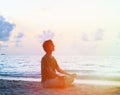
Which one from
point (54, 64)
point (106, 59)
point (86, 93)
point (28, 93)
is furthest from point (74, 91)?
point (106, 59)

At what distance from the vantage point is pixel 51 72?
636 centimetres

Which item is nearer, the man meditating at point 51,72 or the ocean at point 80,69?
the man meditating at point 51,72

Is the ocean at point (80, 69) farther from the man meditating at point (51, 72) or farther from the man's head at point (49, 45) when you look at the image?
the man's head at point (49, 45)

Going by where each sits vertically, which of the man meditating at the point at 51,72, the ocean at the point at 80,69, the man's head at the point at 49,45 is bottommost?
the ocean at the point at 80,69

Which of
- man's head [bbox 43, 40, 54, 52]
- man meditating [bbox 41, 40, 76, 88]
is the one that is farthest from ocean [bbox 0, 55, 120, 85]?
man's head [bbox 43, 40, 54, 52]

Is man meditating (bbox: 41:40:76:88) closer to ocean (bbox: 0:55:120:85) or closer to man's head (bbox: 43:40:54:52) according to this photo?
man's head (bbox: 43:40:54:52)

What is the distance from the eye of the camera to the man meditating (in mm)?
6185

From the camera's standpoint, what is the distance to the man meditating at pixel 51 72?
6185 mm

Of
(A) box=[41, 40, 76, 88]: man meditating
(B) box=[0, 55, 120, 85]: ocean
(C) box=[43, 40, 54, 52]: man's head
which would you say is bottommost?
(B) box=[0, 55, 120, 85]: ocean

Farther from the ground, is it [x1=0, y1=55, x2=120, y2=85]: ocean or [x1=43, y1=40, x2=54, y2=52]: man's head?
[x1=43, y1=40, x2=54, y2=52]: man's head

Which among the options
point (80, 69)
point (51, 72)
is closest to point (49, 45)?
point (51, 72)

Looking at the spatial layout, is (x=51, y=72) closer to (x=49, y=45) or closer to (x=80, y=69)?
(x=49, y=45)

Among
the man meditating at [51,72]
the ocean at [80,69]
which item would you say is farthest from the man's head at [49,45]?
the ocean at [80,69]

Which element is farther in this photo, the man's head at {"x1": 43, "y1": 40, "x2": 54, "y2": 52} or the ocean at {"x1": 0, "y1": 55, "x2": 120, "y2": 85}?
the ocean at {"x1": 0, "y1": 55, "x2": 120, "y2": 85}
